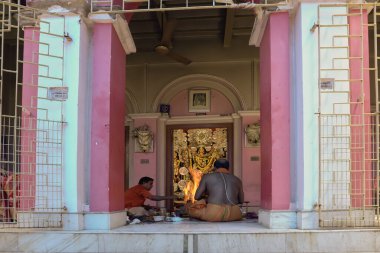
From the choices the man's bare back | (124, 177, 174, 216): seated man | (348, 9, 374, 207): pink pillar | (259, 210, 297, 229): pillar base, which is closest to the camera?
(348, 9, 374, 207): pink pillar

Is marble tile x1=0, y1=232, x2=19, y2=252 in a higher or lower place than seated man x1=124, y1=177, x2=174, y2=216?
lower

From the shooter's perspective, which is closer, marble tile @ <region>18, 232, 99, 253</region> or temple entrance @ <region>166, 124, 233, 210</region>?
marble tile @ <region>18, 232, 99, 253</region>

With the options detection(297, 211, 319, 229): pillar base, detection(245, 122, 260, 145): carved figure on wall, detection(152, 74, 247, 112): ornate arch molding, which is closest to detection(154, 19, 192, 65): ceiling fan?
detection(152, 74, 247, 112): ornate arch molding

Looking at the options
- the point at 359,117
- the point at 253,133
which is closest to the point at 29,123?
the point at 359,117

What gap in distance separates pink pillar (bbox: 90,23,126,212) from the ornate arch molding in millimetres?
5192

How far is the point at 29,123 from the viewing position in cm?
691

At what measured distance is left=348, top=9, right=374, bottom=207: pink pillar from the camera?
6387 millimetres

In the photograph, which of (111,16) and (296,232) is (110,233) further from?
(111,16)

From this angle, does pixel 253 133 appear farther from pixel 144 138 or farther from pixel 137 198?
pixel 137 198

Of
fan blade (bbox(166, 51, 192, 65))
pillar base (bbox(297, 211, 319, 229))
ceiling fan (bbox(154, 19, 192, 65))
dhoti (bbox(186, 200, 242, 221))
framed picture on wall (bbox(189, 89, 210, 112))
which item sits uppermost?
ceiling fan (bbox(154, 19, 192, 65))

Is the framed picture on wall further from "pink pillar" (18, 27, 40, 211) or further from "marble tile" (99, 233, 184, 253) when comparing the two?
"marble tile" (99, 233, 184, 253)

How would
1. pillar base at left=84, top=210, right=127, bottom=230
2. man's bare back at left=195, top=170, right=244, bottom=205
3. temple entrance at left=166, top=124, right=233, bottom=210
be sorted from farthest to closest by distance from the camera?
temple entrance at left=166, top=124, right=233, bottom=210, man's bare back at left=195, top=170, right=244, bottom=205, pillar base at left=84, top=210, right=127, bottom=230

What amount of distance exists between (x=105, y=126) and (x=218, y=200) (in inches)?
96.1

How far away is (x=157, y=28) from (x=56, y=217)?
6.49 meters
